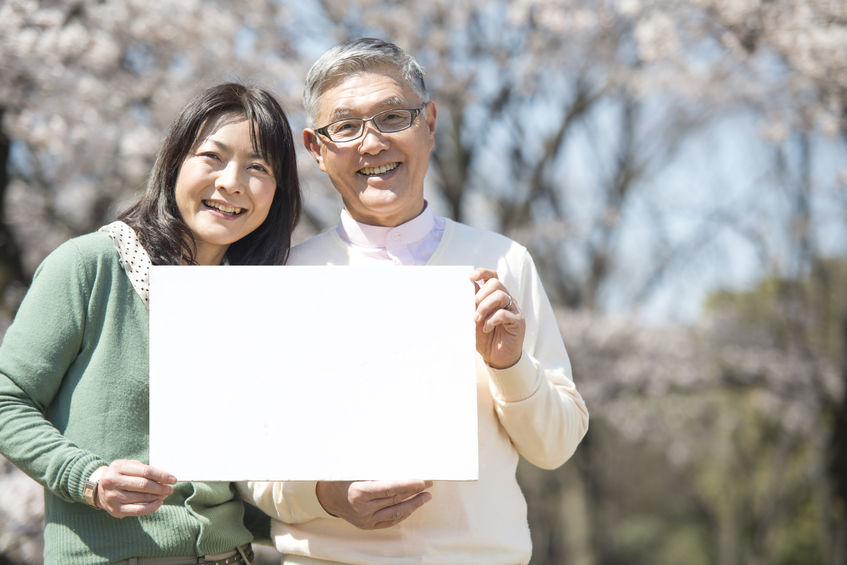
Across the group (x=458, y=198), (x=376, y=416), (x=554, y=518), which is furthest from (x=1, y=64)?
(x=554, y=518)

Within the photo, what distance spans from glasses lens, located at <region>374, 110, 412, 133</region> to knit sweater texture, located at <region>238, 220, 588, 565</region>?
0.33 metres

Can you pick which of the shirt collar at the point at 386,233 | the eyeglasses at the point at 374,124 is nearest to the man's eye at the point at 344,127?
the eyeglasses at the point at 374,124

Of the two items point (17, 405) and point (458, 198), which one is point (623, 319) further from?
point (17, 405)

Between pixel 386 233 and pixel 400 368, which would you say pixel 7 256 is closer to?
pixel 386 233

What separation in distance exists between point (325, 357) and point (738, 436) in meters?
13.3

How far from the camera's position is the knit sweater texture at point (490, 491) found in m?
1.76

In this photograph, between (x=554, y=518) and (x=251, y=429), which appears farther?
(x=554, y=518)

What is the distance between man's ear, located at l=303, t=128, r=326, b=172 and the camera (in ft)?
6.59

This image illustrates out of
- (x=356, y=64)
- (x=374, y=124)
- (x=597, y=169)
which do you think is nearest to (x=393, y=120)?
(x=374, y=124)

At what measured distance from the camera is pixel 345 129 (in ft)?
6.37

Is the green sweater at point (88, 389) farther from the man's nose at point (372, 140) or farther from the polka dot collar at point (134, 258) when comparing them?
the man's nose at point (372, 140)

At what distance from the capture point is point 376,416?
159cm

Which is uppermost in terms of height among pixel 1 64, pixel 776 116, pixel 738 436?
pixel 776 116

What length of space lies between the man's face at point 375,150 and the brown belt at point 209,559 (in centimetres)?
86
